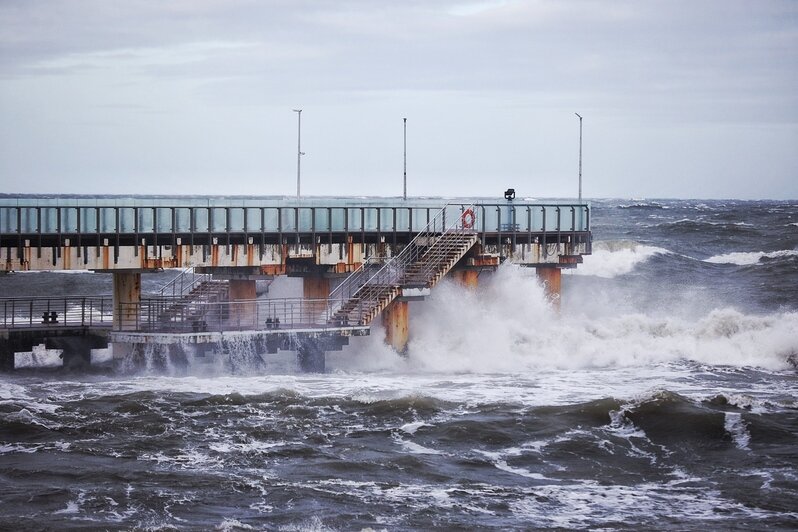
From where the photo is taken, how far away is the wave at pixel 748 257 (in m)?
95.8

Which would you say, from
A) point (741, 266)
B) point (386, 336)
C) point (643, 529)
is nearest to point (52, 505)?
point (643, 529)

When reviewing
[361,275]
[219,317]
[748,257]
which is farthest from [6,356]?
[748,257]

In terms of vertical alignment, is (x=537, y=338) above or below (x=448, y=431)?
above

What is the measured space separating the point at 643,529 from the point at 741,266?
70.5 metres

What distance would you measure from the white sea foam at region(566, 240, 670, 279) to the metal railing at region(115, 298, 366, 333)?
38064 mm

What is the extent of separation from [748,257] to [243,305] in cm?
6041

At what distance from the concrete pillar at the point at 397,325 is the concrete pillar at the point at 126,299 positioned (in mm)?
10015

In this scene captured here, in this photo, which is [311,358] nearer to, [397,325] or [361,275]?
[397,325]

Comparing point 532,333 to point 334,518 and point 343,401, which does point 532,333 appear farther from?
point 334,518

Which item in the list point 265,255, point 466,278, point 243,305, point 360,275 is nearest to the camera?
point 265,255

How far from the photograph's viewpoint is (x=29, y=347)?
4538 cm

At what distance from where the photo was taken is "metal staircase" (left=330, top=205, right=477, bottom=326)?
47438 mm

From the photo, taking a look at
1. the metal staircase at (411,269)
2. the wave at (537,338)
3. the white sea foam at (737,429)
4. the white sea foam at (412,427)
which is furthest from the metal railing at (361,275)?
the white sea foam at (737,429)

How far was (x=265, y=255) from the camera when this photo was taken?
1849 inches
